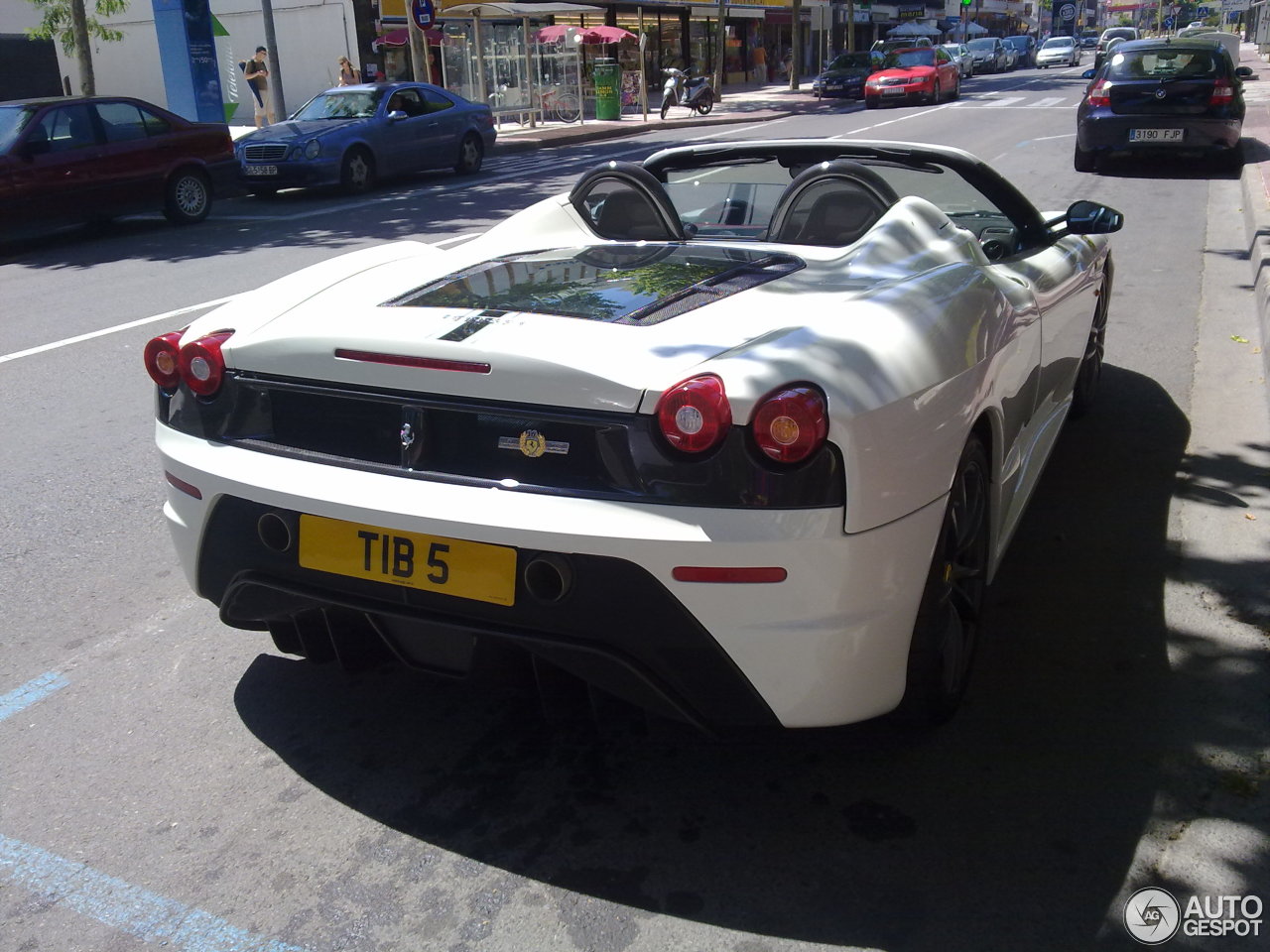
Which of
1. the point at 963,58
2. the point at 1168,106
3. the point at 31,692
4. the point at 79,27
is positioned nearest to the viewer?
the point at 31,692

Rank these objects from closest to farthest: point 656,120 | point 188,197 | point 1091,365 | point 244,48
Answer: point 1091,365
point 188,197
point 656,120
point 244,48

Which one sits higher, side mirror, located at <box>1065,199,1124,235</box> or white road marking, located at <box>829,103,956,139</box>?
side mirror, located at <box>1065,199,1124,235</box>

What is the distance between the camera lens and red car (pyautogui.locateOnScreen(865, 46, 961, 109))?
101ft

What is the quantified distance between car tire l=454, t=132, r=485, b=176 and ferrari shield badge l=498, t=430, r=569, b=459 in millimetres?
16093

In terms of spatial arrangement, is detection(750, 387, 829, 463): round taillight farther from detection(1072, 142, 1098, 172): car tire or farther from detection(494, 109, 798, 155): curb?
detection(494, 109, 798, 155): curb

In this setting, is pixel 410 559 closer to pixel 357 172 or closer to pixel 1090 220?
pixel 1090 220

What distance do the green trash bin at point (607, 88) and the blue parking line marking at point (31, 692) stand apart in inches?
1110

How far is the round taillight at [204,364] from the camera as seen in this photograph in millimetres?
2926

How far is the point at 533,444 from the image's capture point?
250 cm

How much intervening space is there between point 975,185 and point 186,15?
2086cm

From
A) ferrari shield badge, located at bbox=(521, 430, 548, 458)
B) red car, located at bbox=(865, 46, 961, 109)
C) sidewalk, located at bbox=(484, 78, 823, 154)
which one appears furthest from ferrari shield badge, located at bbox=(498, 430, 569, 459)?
red car, located at bbox=(865, 46, 961, 109)

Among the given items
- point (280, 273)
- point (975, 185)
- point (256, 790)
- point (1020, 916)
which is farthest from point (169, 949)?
point (280, 273)

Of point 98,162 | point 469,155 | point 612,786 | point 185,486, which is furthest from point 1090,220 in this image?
point 469,155

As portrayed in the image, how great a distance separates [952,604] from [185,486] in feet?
6.38
